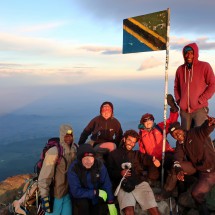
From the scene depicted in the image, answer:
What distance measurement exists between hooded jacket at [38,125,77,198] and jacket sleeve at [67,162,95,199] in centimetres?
61

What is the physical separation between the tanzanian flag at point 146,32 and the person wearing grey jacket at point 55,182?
3.31 meters

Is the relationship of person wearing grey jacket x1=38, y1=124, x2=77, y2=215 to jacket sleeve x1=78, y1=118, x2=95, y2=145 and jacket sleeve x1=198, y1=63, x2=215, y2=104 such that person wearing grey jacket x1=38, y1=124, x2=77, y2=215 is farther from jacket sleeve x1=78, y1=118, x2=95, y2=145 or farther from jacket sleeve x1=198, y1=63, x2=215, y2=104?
jacket sleeve x1=198, y1=63, x2=215, y2=104

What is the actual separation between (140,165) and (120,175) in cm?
72

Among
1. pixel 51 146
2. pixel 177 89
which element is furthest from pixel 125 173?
pixel 177 89

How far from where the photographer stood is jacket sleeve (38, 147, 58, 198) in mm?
7527

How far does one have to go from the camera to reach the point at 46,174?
24.7ft

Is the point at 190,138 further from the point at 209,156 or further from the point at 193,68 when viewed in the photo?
the point at 193,68

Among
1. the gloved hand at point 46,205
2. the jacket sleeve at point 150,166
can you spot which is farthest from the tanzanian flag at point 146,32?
the gloved hand at point 46,205

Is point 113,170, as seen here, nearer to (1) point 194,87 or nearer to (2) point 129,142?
(2) point 129,142

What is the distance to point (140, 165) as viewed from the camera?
829cm

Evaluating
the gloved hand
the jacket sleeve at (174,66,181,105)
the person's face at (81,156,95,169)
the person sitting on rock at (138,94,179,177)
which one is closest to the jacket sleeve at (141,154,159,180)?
the person sitting on rock at (138,94,179,177)

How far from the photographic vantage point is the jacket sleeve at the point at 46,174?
7527 millimetres

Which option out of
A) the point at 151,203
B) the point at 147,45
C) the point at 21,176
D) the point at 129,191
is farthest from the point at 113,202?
the point at 21,176

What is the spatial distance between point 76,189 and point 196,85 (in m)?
4.76
